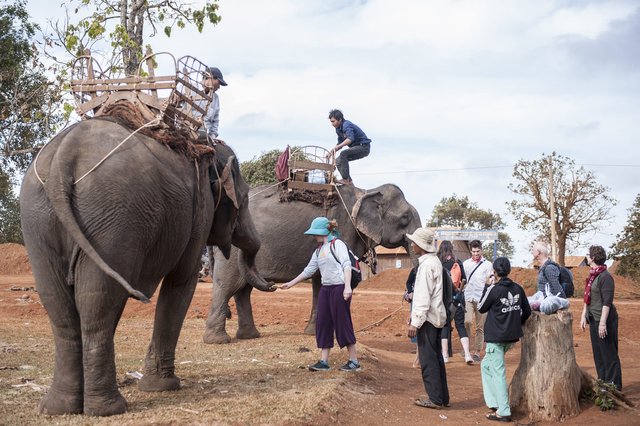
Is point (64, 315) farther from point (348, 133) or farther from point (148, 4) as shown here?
point (148, 4)

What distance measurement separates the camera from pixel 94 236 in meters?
5.90

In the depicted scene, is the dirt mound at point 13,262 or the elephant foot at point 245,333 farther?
the dirt mound at point 13,262

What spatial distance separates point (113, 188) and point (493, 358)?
14.2ft

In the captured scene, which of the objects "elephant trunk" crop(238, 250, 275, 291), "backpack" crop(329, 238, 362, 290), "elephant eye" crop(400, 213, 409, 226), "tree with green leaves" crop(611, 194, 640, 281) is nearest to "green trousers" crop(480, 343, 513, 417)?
"backpack" crop(329, 238, 362, 290)

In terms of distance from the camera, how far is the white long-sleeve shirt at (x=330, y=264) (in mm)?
9312

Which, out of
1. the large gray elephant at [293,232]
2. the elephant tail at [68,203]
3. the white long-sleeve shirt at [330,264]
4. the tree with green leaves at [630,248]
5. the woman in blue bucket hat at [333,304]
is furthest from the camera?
the tree with green leaves at [630,248]

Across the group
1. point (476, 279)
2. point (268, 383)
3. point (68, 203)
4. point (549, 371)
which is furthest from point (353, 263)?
point (68, 203)

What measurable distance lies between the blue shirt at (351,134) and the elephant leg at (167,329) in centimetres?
687

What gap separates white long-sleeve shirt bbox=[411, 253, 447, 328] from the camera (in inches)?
309

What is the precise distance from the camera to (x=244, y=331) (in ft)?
43.8

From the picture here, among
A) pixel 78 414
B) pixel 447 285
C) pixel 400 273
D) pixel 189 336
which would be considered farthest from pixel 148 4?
pixel 400 273

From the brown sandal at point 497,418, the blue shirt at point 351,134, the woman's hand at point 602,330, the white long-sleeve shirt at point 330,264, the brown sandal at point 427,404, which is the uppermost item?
the blue shirt at point 351,134

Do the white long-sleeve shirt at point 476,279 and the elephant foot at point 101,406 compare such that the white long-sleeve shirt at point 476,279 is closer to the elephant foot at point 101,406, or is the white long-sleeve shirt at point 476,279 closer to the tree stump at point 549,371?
the tree stump at point 549,371

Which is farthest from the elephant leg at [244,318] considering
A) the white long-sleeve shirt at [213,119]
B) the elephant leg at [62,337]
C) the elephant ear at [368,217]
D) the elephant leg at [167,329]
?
the elephant leg at [62,337]
